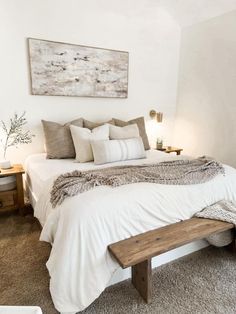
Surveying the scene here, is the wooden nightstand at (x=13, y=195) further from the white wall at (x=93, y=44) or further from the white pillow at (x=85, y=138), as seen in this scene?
the white pillow at (x=85, y=138)

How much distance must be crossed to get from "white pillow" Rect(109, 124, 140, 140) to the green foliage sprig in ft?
3.29

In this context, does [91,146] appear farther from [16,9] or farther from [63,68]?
[16,9]

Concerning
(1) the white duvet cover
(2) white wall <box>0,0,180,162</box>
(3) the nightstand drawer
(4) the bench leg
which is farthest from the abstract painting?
(4) the bench leg

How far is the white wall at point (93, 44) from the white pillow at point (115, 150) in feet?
2.91

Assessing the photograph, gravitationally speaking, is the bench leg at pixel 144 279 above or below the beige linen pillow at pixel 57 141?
below

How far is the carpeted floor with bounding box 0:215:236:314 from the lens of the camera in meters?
1.46

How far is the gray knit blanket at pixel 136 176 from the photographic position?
5.19 ft

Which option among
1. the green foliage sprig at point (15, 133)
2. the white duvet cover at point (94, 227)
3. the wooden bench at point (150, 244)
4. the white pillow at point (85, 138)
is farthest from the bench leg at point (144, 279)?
the green foliage sprig at point (15, 133)

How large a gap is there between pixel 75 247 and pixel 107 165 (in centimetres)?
108

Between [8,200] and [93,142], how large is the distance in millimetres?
1102

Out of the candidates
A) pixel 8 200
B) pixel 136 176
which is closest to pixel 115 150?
pixel 136 176

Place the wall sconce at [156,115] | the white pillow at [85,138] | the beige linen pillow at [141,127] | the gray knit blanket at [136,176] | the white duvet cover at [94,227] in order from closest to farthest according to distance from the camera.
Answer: the white duvet cover at [94,227], the gray knit blanket at [136,176], the white pillow at [85,138], the beige linen pillow at [141,127], the wall sconce at [156,115]

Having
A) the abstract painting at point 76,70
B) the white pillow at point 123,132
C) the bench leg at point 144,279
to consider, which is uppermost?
the abstract painting at point 76,70

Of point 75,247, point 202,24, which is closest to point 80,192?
point 75,247
